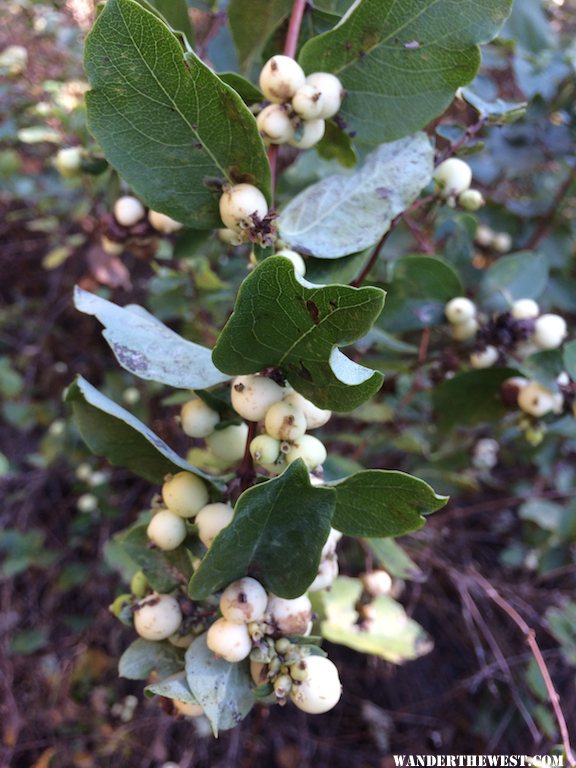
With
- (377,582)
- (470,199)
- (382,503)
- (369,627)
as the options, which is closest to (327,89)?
(470,199)

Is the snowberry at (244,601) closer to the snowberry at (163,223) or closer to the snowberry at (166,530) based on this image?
the snowberry at (166,530)

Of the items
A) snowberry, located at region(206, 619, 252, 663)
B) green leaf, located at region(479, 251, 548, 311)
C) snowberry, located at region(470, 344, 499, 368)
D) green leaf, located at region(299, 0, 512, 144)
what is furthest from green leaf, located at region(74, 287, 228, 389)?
green leaf, located at region(479, 251, 548, 311)

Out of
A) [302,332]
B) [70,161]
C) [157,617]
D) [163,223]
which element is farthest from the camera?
[70,161]

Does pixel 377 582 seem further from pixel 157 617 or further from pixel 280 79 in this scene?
pixel 280 79

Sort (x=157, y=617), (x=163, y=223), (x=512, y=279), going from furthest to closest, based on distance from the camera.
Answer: (x=512, y=279) < (x=163, y=223) < (x=157, y=617)

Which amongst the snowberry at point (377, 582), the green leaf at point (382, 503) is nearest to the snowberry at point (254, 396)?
the green leaf at point (382, 503)

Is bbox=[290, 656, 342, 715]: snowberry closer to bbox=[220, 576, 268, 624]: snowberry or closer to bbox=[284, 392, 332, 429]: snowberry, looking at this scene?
bbox=[220, 576, 268, 624]: snowberry
